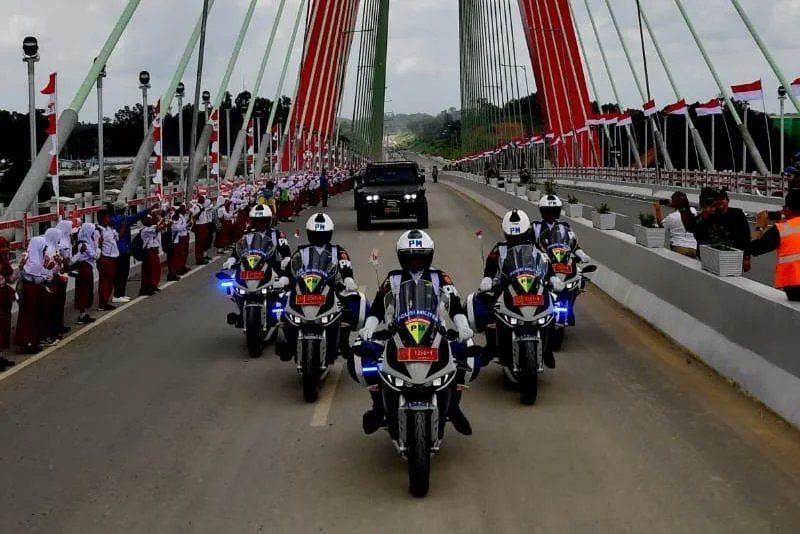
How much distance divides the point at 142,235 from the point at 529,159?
297 ft

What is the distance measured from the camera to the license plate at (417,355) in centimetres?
625

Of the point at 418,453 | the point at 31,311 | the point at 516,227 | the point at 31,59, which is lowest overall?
the point at 418,453

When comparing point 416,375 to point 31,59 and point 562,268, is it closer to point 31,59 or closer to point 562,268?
point 562,268

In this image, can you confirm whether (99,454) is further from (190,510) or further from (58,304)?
(58,304)

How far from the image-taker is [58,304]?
12766mm

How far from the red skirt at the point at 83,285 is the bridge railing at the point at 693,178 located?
400 inches

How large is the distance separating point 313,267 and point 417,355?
3020 millimetres

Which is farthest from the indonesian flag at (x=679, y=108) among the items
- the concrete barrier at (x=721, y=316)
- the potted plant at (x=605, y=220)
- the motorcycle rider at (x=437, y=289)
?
the motorcycle rider at (x=437, y=289)

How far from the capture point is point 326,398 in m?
9.08

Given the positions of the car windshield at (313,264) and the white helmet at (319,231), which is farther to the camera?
the white helmet at (319,231)

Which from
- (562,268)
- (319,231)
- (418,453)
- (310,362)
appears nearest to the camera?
(418,453)

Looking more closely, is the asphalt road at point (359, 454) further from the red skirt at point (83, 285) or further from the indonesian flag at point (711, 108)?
the indonesian flag at point (711, 108)

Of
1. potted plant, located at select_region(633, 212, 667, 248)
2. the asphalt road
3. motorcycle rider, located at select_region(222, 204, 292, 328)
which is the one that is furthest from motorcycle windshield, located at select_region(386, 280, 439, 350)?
potted plant, located at select_region(633, 212, 667, 248)

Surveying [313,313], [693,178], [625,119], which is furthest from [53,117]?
[625,119]
